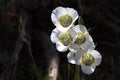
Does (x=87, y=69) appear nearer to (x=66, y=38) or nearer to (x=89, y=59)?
(x=89, y=59)

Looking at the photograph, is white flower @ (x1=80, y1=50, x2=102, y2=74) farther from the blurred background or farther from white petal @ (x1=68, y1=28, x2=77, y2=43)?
the blurred background

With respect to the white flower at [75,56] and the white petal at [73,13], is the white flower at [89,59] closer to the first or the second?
the white flower at [75,56]

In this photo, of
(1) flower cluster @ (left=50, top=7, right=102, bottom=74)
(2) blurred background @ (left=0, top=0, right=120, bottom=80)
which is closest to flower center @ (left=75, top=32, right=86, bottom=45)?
(1) flower cluster @ (left=50, top=7, right=102, bottom=74)

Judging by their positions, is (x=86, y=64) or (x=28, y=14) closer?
(x=86, y=64)

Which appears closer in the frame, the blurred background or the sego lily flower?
the sego lily flower

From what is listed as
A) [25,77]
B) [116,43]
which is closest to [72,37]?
[25,77]

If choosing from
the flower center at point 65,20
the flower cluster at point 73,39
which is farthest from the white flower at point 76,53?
the flower center at point 65,20

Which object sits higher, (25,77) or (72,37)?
(72,37)

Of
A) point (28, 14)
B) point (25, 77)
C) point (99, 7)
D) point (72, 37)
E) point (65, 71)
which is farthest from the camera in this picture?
point (99, 7)

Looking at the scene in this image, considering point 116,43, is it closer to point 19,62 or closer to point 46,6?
point 46,6
